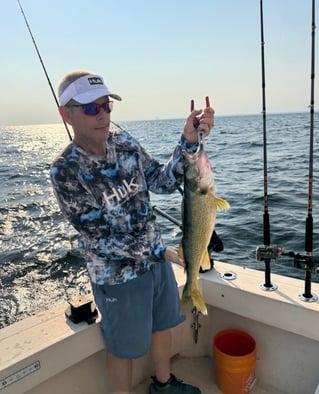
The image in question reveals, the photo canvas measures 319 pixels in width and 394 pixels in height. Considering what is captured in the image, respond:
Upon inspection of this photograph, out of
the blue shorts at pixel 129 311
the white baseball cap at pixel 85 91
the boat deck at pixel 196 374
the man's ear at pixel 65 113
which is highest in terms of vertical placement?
the white baseball cap at pixel 85 91

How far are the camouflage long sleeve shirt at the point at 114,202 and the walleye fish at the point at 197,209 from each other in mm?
357

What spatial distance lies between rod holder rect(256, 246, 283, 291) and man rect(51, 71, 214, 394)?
0.78m

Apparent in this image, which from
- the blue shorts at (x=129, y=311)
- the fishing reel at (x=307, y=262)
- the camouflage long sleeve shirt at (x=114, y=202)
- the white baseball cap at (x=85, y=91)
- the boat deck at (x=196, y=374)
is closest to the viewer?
the white baseball cap at (x=85, y=91)

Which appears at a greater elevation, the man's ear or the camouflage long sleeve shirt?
the man's ear

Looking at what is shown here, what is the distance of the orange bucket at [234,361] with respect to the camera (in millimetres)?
3150

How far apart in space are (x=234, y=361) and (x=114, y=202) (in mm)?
1634

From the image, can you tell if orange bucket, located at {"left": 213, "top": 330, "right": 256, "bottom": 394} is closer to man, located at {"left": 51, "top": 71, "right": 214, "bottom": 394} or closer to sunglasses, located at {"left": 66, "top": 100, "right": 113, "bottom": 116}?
man, located at {"left": 51, "top": 71, "right": 214, "bottom": 394}

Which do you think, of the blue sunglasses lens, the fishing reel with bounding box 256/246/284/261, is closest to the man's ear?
the blue sunglasses lens

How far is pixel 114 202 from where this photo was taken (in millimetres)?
2574

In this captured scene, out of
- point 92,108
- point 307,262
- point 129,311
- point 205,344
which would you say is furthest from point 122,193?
point 205,344

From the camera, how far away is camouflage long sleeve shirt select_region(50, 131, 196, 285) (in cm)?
250

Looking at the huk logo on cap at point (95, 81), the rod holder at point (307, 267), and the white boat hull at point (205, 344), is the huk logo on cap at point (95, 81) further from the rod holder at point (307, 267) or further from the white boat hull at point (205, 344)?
the rod holder at point (307, 267)

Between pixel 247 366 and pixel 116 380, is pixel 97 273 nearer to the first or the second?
pixel 116 380

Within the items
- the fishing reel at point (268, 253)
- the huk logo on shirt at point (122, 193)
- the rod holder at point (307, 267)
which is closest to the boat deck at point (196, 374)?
the rod holder at point (307, 267)
